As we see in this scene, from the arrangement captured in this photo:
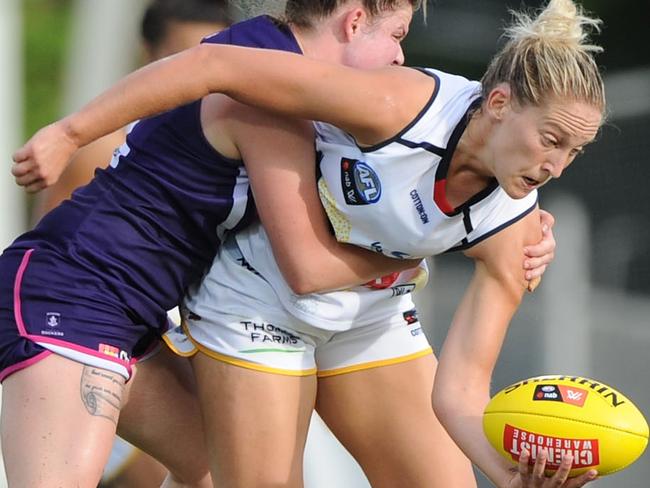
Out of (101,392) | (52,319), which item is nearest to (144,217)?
(52,319)

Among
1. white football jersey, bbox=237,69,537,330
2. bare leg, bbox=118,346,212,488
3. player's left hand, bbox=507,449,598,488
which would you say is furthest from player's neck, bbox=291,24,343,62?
player's left hand, bbox=507,449,598,488

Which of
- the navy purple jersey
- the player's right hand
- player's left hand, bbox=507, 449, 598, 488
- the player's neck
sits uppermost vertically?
the player's neck

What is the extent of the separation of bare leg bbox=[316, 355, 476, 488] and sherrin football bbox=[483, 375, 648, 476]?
44cm

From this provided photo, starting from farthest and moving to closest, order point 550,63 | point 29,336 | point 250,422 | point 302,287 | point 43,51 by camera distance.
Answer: point 43,51 < point 250,422 < point 302,287 < point 29,336 < point 550,63

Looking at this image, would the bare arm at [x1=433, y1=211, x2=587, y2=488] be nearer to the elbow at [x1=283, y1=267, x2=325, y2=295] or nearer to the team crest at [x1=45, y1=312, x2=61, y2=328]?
the elbow at [x1=283, y1=267, x2=325, y2=295]

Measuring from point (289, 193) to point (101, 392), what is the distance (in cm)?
64

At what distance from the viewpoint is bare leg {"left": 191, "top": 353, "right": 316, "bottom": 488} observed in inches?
130

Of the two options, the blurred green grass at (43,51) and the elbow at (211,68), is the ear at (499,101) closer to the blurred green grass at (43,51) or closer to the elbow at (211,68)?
the elbow at (211,68)

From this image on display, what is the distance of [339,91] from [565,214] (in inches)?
140

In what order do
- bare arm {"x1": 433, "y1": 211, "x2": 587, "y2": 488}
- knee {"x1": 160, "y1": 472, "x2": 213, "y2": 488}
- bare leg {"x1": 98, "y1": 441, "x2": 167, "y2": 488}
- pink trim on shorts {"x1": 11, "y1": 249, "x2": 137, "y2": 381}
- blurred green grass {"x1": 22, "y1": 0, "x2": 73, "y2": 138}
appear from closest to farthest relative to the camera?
pink trim on shorts {"x1": 11, "y1": 249, "x2": 137, "y2": 381} < bare arm {"x1": 433, "y1": 211, "x2": 587, "y2": 488} < knee {"x1": 160, "y1": 472, "x2": 213, "y2": 488} < bare leg {"x1": 98, "y1": 441, "x2": 167, "y2": 488} < blurred green grass {"x1": 22, "y1": 0, "x2": 73, "y2": 138}

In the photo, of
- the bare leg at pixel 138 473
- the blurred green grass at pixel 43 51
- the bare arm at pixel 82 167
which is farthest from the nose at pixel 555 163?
the blurred green grass at pixel 43 51

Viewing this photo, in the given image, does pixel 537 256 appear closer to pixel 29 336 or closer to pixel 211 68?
pixel 211 68

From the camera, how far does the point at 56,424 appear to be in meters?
3.02

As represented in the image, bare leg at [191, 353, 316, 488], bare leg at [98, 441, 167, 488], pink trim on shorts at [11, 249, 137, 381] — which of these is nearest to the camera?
pink trim on shorts at [11, 249, 137, 381]
